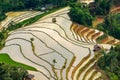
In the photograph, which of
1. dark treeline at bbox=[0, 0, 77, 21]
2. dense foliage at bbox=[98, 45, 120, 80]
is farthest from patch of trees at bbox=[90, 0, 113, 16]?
dense foliage at bbox=[98, 45, 120, 80]

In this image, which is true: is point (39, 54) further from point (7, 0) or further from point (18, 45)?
point (7, 0)

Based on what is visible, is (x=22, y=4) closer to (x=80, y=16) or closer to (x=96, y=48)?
(x=80, y=16)

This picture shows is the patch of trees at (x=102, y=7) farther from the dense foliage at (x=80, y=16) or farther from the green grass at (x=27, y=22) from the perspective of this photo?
the green grass at (x=27, y=22)

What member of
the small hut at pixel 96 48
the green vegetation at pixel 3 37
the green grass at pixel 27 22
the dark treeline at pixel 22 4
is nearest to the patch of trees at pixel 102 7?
the green grass at pixel 27 22

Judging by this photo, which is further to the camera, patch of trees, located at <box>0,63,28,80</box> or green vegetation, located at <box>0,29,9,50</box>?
green vegetation, located at <box>0,29,9,50</box>

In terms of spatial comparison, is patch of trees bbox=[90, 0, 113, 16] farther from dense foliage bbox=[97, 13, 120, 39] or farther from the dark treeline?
the dark treeline

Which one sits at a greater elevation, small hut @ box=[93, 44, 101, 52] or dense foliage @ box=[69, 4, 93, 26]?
dense foliage @ box=[69, 4, 93, 26]
